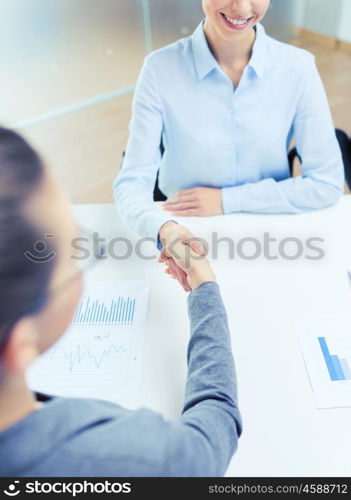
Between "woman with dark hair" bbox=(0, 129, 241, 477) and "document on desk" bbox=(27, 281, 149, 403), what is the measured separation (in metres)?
0.16

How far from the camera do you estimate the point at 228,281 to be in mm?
890

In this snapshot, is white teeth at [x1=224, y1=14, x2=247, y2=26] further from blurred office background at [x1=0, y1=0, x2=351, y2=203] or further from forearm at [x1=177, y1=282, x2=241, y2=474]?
blurred office background at [x1=0, y1=0, x2=351, y2=203]

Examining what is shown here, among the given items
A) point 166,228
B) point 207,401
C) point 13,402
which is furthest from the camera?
→ point 166,228

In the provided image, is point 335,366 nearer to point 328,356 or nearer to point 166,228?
point 328,356

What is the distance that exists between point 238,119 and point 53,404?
85 centimetres

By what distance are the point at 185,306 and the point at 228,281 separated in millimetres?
109

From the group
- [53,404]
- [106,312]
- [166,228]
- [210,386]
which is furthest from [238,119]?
[53,404]

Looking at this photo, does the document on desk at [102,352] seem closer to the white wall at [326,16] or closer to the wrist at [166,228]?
the wrist at [166,228]

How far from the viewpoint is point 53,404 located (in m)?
0.45

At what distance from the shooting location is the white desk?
0.63m

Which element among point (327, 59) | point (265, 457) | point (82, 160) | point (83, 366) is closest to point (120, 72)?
point (82, 160)

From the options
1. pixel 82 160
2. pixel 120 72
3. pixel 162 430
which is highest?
pixel 162 430

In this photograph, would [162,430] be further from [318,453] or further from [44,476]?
[318,453]

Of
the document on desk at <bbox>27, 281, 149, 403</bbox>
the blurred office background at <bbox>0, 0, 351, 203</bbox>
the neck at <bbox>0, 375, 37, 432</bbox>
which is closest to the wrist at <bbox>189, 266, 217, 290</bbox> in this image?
the document on desk at <bbox>27, 281, 149, 403</bbox>
